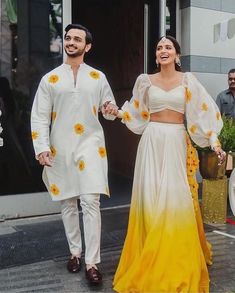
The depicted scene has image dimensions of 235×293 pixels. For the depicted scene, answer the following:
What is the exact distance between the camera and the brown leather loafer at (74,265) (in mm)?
3812

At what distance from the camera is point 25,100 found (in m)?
5.46

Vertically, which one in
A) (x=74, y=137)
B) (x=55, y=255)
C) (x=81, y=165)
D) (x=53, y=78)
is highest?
(x=53, y=78)

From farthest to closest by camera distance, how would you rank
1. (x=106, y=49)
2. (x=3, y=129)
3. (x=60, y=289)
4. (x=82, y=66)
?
(x=106, y=49), (x=3, y=129), (x=82, y=66), (x=60, y=289)

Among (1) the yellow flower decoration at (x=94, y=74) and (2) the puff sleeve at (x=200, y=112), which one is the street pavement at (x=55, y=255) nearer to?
(2) the puff sleeve at (x=200, y=112)

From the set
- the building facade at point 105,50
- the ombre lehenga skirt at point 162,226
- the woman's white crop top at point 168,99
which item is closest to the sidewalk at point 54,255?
the ombre lehenga skirt at point 162,226

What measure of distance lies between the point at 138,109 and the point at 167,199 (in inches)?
31.5

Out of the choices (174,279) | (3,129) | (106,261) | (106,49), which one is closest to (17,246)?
(106,261)

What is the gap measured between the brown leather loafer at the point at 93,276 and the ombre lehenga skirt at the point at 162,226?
0.14m

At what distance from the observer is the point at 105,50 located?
8.42 m

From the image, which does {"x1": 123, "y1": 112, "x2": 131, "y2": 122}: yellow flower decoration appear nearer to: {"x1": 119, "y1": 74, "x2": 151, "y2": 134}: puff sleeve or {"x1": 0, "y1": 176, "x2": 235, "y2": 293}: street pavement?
{"x1": 119, "y1": 74, "x2": 151, "y2": 134}: puff sleeve

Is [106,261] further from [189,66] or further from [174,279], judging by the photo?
[189,66]

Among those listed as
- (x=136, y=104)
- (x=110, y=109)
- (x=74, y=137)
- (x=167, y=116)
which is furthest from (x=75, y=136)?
(x=167, y=116)

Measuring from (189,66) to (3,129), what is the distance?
113 inches

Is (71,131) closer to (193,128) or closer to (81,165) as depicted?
(81,165)
